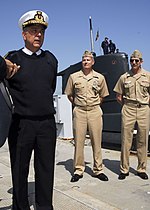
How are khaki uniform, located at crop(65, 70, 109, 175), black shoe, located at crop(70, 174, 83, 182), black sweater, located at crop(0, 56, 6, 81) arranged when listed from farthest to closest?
khaki uniform, located at crop(65, 70, 109, 175)
black shoe, located at crop(70, 174, 83, 182)
black sweater, located at crop(0, 56, 6, 81)

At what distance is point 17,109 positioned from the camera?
10.6 feet

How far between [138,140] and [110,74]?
11.2 ft

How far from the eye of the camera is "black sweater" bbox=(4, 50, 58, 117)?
3170 mm

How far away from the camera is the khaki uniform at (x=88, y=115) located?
17.7 feet

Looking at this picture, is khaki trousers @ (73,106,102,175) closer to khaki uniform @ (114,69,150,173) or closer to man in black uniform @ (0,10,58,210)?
khaki uniform @ (114,69,150,173)

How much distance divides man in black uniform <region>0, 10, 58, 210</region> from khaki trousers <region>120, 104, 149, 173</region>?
7.06ft

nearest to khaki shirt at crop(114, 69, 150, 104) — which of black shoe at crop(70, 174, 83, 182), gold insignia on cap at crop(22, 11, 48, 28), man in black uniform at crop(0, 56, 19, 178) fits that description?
black shoe at crop(70, 174, 83, 182)

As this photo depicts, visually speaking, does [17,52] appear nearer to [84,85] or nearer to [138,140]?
[84,85]

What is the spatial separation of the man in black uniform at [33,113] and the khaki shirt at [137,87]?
6.91 ft

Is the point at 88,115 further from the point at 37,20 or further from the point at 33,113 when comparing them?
the point at 37,20

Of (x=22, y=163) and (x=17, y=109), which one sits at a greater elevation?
(x=17, y=109)

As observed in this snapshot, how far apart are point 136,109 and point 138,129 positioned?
1.00 feet

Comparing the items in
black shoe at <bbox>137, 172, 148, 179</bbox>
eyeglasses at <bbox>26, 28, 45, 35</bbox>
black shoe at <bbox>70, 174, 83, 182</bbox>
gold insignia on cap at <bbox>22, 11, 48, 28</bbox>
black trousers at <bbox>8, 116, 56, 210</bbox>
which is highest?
gold insignia on cap at <bbox>22, 11, 48, 28</bbox>

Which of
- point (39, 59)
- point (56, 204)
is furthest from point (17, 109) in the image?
point (56, 204)
